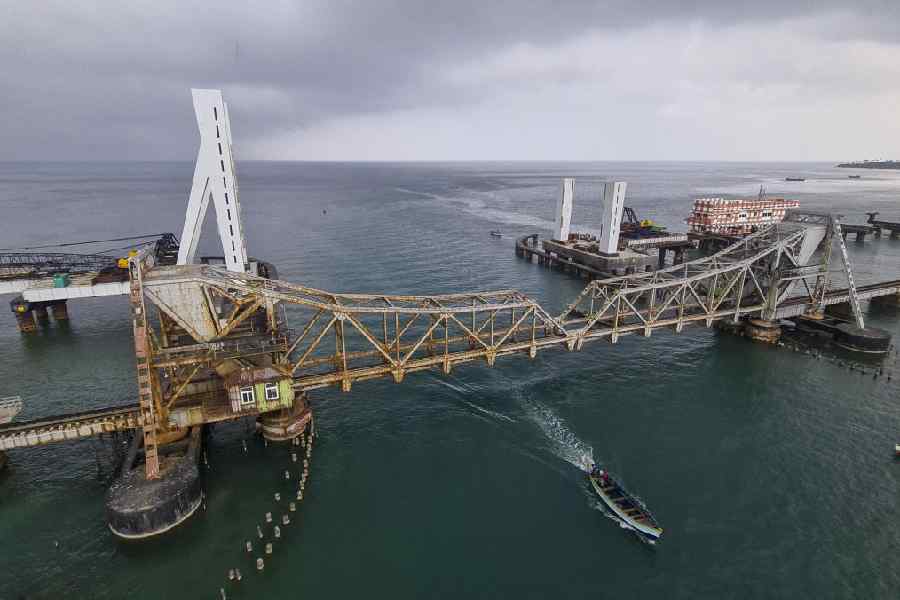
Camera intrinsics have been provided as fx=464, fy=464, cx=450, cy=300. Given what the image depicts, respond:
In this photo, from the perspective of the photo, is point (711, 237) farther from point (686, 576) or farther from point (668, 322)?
point (686, 576)

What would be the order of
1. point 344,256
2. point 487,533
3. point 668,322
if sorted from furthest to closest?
point 344,256
point 668,322
point 487,533

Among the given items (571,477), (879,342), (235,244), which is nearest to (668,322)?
(571,477)

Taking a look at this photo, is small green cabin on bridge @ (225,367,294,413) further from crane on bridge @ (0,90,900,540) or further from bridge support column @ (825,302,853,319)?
bridge support column @ (825,302,853,319)

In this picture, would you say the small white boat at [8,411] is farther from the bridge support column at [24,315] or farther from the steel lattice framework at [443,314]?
the bridge support column at [24,315]

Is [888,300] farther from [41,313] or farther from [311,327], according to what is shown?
[41,313]

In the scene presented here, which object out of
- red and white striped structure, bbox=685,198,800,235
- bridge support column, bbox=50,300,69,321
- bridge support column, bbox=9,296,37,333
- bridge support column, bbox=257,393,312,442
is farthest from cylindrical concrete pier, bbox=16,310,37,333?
red and white striped structure, bbox=685,198,800,235

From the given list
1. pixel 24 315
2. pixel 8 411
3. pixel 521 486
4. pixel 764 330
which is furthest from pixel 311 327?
pixel 764 330
